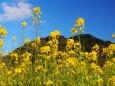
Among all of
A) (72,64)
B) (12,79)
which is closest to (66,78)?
(72,64)

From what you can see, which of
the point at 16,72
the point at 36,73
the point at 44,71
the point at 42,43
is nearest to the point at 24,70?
the point at 16,72

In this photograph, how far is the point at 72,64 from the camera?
8.09 m

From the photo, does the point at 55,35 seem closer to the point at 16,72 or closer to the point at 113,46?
the point at 16,72

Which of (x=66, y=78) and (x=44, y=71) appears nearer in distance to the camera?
(x=44, y=71)

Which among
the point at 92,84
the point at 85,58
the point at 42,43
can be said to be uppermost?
the point at 42,43

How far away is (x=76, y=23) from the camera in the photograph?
319 inches

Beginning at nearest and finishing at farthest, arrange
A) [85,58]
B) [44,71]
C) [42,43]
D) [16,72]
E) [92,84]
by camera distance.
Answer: [44,71] → [92,84] → [16,72] → [85,58] → [42,43]

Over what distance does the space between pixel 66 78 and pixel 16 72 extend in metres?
A: 1.30

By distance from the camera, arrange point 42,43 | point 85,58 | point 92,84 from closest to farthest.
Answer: point 92,84, point 85,58, point 42,43

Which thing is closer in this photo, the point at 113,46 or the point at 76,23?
the point at 76,23

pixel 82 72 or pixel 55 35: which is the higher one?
pixel 55 35

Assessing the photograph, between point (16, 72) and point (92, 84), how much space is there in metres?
1.84

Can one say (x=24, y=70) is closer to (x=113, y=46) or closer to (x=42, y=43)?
(x=113, y=46)

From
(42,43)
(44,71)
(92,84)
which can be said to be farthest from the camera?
(42,43)
